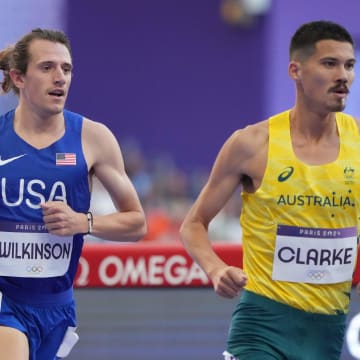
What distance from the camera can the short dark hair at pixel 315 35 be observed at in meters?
6.11

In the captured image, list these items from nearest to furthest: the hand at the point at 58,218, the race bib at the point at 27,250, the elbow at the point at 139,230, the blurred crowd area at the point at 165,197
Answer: the hand at the point at 58,218, the race bib at the point at 27,250, the elbow at the point at 139,230, the blurred crowd area at the point at 165,197

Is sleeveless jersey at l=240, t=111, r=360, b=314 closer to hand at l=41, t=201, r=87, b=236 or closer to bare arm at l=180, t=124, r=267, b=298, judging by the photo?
bare arm at l=180, t=124, r=267, b=298

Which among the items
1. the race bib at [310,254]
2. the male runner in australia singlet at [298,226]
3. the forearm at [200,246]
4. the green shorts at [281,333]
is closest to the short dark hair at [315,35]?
the male runner in australia singlet at [298,226]

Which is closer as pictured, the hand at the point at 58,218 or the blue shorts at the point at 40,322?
the hand at the point at 58,218

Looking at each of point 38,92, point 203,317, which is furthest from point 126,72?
point 38,92

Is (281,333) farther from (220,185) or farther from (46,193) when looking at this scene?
(46,193)

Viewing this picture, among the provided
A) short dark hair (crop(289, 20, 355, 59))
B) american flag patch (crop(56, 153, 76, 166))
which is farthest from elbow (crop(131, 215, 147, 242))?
short dark hair (crop(289, 20, 355, 59))

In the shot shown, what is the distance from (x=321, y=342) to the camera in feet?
19.7

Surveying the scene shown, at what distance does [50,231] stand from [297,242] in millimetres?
1109

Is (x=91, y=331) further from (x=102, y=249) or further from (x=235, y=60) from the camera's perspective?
(x=235, y=60)

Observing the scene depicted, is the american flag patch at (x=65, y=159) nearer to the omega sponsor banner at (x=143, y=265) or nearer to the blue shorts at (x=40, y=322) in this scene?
the blue shorts at (x=40, y=322)

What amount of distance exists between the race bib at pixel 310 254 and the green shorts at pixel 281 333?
153mm

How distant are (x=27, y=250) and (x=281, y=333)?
122 cm

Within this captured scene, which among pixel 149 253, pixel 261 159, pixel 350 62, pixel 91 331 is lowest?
pixel 91 331
